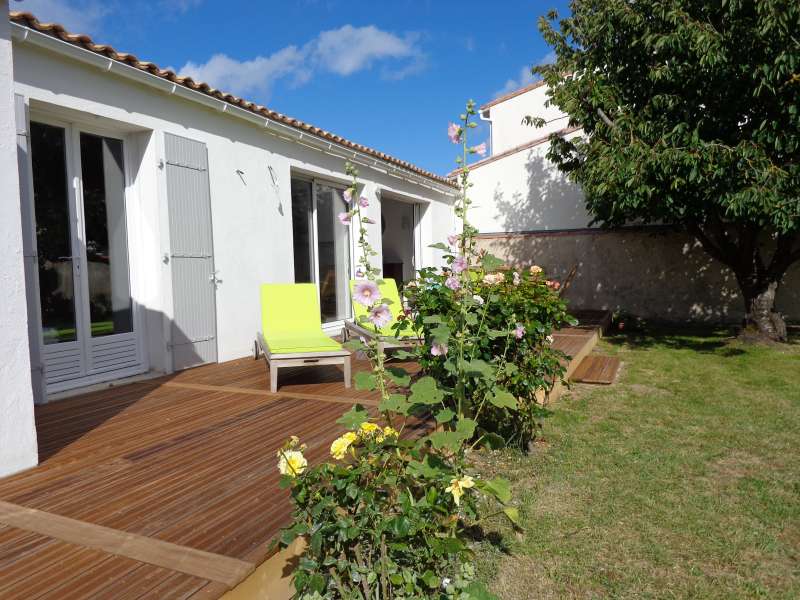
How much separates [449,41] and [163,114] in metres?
15.7

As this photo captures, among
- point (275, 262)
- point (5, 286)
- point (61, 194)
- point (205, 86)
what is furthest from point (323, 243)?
point (5, 286)

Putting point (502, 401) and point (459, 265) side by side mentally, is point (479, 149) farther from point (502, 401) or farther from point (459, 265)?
point (502, 401)

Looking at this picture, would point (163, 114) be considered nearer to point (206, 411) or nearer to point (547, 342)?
point (206, 411)

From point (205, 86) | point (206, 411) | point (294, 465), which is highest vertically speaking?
point (205, 86)

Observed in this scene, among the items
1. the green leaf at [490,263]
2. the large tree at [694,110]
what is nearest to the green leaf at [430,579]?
the green leaf at [490,263]

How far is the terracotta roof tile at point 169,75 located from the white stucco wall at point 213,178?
18 centimetres

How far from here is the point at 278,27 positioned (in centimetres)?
1638

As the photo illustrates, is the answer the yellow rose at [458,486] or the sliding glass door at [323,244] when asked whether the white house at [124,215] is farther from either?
the yellow rose at [458,486]

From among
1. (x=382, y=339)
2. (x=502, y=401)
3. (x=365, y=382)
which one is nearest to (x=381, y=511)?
(x=365, y=382)

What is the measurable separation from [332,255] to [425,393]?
6.59m

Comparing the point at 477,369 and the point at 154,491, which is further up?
the point at 477,369

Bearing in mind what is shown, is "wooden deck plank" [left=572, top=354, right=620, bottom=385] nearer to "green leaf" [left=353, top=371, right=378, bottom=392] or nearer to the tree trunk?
the tree trunk

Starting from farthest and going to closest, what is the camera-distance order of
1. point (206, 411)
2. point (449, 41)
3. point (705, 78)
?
point (449, 41) < point (705, 78) < point (206, 411)

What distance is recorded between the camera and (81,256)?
4.95 meters
